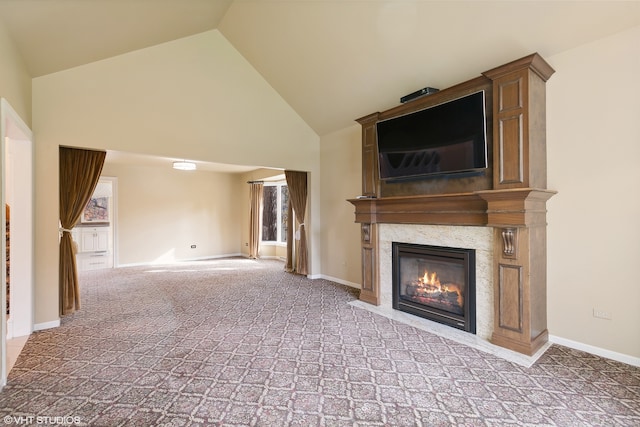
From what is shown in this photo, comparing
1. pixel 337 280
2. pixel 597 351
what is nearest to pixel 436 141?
pixel 597 351

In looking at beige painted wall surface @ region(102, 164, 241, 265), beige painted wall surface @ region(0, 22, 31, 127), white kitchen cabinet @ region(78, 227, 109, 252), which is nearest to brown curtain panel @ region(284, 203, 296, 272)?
beige painted wall surface @ region(102, 164, 241, 265)

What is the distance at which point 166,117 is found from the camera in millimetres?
4500

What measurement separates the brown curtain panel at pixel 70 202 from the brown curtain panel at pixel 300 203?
3.36m

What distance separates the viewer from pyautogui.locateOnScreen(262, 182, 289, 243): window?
8922mm

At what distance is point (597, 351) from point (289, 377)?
115 inches

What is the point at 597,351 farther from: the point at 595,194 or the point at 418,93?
the point at 418,93

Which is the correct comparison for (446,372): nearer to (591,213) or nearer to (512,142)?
(591,213)

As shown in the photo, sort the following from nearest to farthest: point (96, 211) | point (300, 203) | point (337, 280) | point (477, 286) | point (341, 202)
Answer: point (477, 286)
point (341, 202)
point (337, 280)
point (300, 203)
point (96, 211)

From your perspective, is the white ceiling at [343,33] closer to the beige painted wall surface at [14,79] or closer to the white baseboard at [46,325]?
the beige painted wall surface at [14,79]

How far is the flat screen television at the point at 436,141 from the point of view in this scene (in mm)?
3246

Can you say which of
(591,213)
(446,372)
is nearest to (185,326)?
(446,372)

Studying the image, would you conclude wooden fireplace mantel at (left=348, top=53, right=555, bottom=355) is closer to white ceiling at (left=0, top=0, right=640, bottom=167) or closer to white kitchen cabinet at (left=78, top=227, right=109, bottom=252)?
white ceiling at (left=0, top=0, right=640, bottom=167)

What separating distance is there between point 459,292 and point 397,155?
193 cm

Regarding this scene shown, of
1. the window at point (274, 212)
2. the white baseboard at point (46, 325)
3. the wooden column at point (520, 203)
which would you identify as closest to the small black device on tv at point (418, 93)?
the wooden column at point (520, 203)
